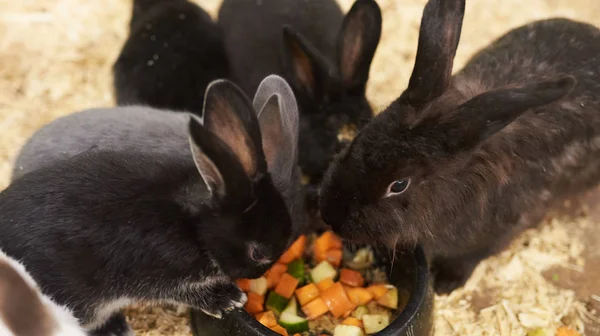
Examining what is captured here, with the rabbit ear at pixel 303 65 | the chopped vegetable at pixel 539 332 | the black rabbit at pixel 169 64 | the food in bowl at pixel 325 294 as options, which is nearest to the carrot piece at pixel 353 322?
the food in bowl at pixel 325 294

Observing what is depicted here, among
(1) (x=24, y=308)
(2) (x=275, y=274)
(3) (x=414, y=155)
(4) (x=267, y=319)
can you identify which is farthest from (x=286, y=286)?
(1) (x=24, y=308)

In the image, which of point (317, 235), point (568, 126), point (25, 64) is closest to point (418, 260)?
point (317, 235)

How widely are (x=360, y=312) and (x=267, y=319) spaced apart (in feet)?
1.36

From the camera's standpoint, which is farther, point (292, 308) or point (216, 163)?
point (292, 308)

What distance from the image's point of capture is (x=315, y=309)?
8.80 ft

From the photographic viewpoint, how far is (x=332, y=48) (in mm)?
3572

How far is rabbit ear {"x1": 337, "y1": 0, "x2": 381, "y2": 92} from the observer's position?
2.89 m

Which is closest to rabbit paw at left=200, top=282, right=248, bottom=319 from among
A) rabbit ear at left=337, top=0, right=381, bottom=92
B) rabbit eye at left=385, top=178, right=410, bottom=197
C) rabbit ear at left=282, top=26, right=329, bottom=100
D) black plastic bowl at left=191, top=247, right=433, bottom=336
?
black plastic bowl at left=191, top=247, right=433, bottom=336

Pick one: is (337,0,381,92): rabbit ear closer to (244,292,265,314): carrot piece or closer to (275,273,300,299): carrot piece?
(275,273,300,299): carrot piece

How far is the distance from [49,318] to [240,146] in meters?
1.02

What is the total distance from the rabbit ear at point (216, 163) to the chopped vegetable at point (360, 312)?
3.11 ft

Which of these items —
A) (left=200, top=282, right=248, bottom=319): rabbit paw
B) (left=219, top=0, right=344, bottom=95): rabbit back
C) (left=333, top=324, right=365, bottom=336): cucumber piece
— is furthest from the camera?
(left=219, top=0, right=344, bottom=95): rabbit back

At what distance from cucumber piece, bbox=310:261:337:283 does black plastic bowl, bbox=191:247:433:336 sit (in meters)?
0.29

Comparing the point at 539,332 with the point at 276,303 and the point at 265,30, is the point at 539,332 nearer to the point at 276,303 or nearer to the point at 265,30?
the point at 276,303
